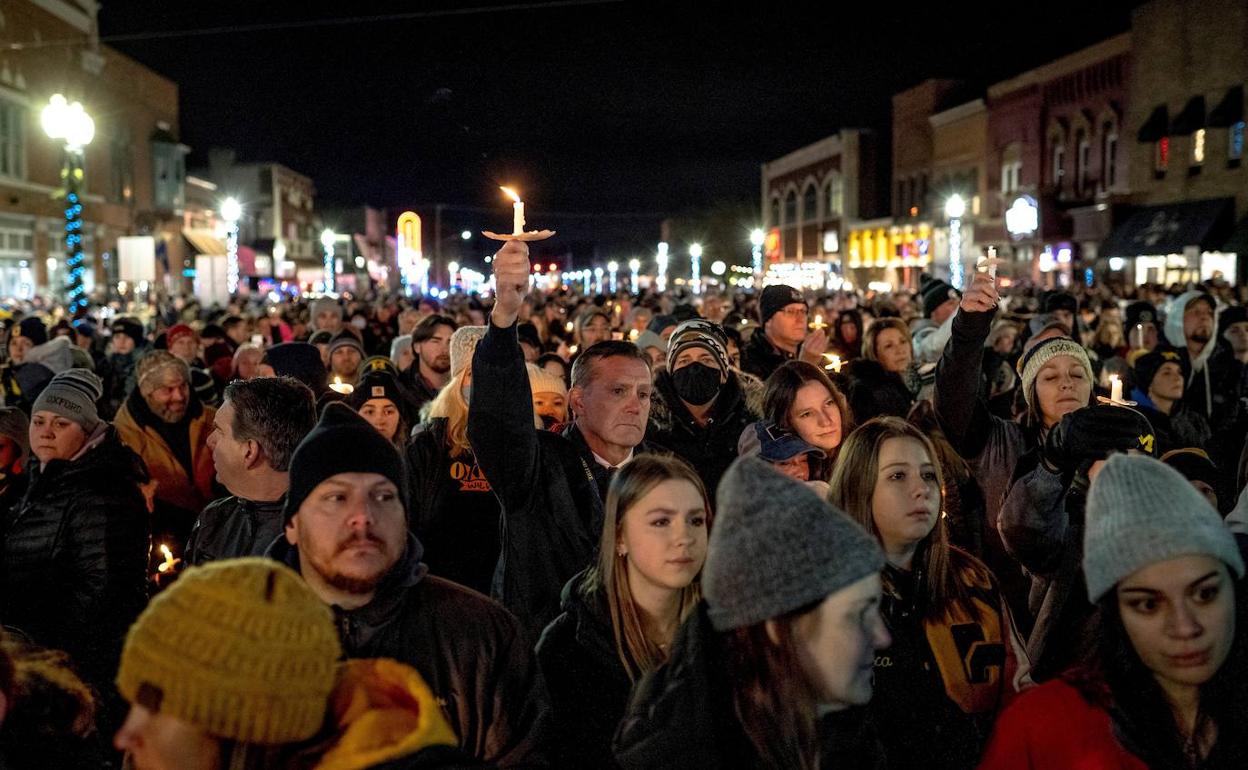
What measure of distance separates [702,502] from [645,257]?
155236mm

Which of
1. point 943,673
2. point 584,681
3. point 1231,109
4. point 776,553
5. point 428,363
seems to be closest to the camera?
point 776,553

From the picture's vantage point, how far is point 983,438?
6336 millimetres

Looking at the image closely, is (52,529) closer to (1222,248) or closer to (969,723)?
(969,723)

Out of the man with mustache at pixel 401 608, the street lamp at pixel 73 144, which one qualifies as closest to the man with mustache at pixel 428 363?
the man with mustache at pixel 401 608

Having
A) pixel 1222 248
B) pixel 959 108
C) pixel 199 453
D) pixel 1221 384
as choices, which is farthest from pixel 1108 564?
pixel 959 108

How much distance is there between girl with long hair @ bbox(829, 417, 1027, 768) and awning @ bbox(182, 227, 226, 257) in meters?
63.9

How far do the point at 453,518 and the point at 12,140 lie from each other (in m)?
43.7

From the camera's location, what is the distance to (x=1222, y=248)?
1373 inches

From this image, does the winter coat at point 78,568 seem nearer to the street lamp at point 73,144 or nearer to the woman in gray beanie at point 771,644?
the woman in gray beanie at point 771,644

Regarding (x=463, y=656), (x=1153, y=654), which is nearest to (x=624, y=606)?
(x=463, y=656)

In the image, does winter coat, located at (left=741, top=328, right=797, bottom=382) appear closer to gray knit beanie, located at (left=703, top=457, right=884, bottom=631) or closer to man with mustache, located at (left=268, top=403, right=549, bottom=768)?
man with mustache, located at (left=268, top=403, right=549, bottom=768)

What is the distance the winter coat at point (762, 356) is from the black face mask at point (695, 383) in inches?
103

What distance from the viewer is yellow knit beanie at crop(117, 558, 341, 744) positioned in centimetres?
221

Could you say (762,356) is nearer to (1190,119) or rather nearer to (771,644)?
(771,644)
